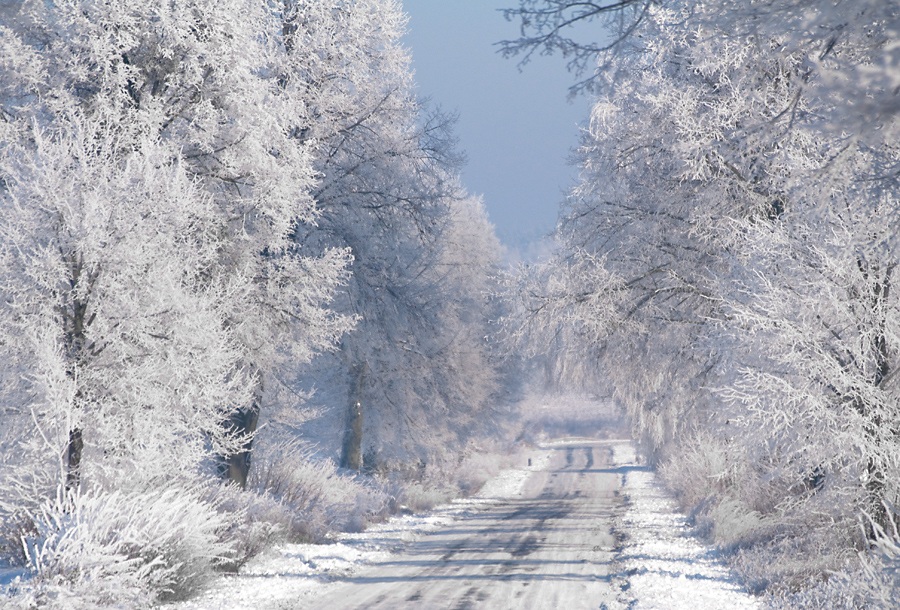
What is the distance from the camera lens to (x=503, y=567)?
10.8 meters

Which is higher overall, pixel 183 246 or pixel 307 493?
pixel 183 246

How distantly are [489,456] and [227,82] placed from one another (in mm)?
32054

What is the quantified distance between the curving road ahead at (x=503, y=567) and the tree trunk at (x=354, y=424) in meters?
3.88

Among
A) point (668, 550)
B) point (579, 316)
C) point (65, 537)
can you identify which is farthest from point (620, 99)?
point (65, 537)

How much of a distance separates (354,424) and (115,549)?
558 inches

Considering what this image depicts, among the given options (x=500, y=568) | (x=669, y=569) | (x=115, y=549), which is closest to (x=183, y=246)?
(x=115, y=549)

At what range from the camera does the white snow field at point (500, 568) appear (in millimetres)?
8250

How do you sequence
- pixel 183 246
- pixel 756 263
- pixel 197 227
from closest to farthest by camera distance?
pixel 756 263, pixel 183 246, pixel 197 227

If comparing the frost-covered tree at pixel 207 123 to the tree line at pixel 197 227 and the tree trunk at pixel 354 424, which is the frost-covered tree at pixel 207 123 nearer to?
the tree line at pixel 197 227

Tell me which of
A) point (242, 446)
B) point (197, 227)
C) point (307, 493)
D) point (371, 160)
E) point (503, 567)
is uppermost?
point (371, 160)

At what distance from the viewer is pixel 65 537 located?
6.16 meters

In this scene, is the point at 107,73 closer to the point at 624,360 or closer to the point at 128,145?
the point at 128,145

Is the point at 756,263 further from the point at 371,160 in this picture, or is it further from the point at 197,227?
the point at 371,160

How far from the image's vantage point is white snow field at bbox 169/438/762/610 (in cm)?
825
